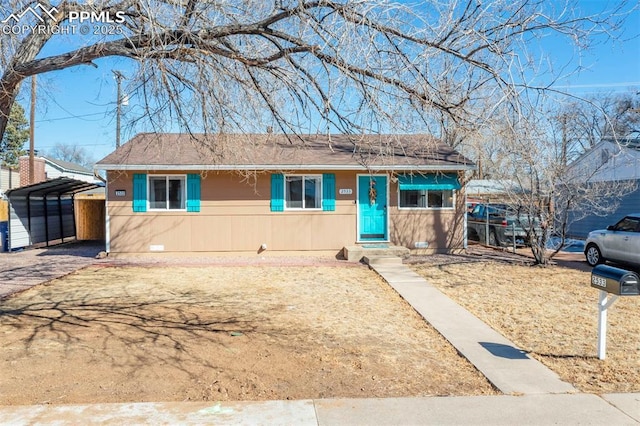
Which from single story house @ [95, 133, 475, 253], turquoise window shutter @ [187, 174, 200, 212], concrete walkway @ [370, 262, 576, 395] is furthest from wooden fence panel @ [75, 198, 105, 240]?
concrete walkway @ [370, 262, 576, 395]

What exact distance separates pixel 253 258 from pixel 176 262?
212 cm

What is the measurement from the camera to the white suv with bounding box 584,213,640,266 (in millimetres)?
11376

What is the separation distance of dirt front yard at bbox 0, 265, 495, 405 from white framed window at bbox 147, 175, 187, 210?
4.85 meters

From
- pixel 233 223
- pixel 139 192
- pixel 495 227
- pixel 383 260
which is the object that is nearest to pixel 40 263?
pixel 139 192

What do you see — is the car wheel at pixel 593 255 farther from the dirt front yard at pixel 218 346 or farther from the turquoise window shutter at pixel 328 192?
the turquoise window shutter at pixel 328 192

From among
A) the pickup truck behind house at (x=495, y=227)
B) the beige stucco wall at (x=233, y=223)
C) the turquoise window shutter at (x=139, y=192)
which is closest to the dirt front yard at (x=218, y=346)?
the beige stucco wall at (x=233, y=223)

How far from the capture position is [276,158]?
13.9 m

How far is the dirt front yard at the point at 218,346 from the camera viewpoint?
430 centimetres

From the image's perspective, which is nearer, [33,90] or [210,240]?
[33,90]

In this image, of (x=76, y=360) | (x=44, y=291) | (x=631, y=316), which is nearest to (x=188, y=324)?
(x=76, y=360)

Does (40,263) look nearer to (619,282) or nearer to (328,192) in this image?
(328,192)

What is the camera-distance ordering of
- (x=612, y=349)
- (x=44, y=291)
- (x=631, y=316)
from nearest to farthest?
(x=612, y=349)
(x=631, y=316)
(x=44, y=291)

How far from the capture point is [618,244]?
1187 cm

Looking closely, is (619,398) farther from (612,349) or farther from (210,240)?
(210,240)
